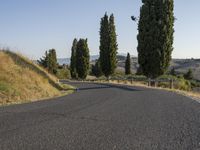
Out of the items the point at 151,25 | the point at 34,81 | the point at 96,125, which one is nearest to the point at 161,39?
the point at 151,25

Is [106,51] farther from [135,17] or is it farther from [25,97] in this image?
[25,97]

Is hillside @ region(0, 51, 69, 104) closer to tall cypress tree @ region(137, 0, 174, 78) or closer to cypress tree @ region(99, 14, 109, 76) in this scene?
tall cypress tree @ region(137, 0, 174, 78)

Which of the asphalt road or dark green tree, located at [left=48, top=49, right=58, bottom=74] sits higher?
dark green tree, located at [left=48, top=49, right=58, bottom=74]

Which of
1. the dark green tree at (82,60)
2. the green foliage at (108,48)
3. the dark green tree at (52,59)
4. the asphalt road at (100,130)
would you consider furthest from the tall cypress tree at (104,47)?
the asphalt road at (100,130)

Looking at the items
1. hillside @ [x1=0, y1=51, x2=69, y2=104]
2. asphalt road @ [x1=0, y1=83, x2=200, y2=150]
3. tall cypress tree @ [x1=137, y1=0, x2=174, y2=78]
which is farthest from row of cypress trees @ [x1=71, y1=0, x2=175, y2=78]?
asphalt road @ [x1=0, y1=83, x2=200, y2=150]

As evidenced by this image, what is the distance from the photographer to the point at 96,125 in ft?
32.1

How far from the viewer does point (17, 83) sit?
21453mm

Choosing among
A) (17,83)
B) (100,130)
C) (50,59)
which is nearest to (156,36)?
(17,83)

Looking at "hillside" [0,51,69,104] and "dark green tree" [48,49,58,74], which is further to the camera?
"dark green tree" [48,49,58,74]

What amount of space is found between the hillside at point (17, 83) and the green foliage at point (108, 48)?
121 ft

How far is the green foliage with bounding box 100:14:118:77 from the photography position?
63537 mm

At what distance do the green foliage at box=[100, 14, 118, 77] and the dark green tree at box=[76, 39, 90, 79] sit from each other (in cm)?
962

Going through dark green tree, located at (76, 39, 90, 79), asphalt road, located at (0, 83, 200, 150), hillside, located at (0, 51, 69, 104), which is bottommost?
asphalt road, located at (0, 83, 200, 150)

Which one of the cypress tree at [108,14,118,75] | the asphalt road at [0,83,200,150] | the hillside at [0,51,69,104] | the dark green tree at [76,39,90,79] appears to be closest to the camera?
the asphalt road at [0,83,200,150]
